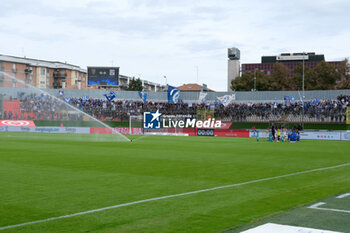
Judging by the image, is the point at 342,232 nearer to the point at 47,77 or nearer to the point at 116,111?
the point at 116,111

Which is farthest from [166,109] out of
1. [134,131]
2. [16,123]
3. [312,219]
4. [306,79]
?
[312,219]

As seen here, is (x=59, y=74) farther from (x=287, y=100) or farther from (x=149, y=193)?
(x=149, y=193)

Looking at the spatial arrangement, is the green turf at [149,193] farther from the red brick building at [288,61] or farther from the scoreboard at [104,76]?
the red brick building at [288,61]

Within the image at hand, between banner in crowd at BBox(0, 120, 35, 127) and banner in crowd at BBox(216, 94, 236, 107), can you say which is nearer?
banner in crowd at BBox(0, 120, 35, 127)

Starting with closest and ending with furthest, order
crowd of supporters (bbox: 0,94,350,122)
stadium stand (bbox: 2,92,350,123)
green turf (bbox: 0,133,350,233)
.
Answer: green turf (bbox: 0,133,350,233)
stadium stand (bbox: 2,92,350,123)
crowd of supporters (bbox: 0,94,350,122)

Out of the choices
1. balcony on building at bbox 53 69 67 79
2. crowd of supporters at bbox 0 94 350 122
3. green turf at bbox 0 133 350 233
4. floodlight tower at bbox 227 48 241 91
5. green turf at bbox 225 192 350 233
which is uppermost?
floodlight tower at bbox 227 48 241 91

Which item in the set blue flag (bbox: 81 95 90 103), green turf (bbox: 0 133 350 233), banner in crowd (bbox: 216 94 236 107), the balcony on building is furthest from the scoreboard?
green turf (bbox: 0 133 350 233)

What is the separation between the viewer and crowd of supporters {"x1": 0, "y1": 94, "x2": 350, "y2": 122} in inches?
2131

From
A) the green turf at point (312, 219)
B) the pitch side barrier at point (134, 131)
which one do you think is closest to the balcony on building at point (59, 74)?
the pitch side barrier at point (134, 131)

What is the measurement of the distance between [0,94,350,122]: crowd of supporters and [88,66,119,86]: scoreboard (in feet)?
41.2

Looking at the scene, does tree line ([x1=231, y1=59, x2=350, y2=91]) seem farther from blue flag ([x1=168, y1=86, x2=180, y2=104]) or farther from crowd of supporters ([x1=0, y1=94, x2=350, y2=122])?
blue flag ([x1=168, y1=86, x2=180, y2=104])

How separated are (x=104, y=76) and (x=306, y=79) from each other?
44.2 m

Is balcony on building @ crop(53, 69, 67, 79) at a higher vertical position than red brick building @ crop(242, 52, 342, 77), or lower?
lower

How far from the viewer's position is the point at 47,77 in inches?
4852
